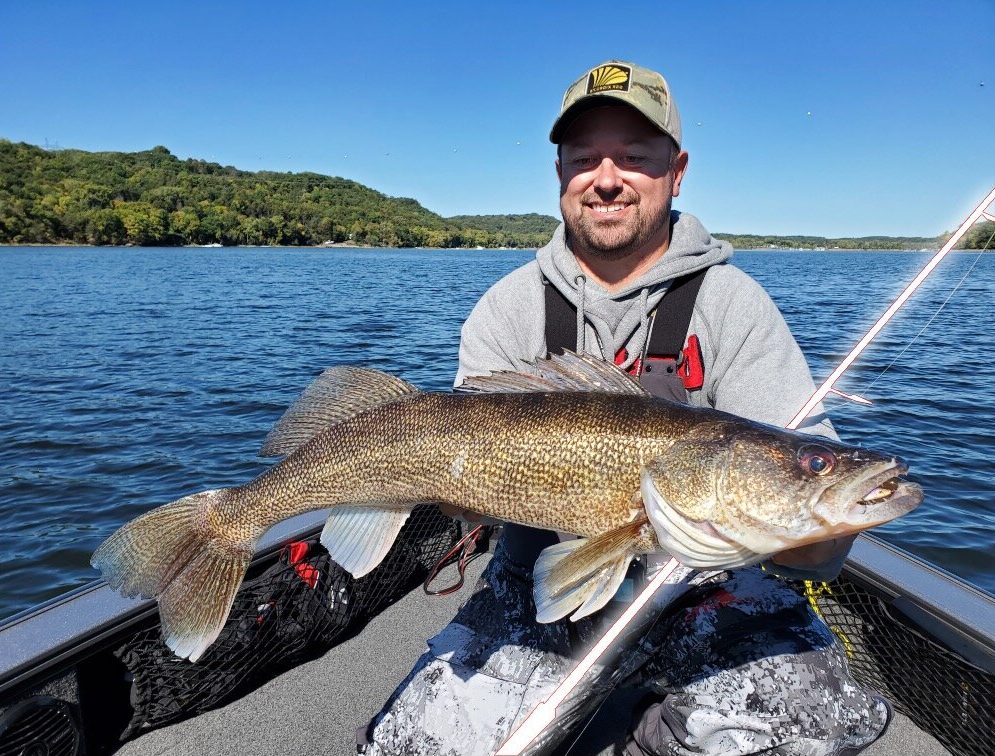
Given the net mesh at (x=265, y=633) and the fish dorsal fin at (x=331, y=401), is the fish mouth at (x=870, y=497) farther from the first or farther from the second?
the net mesh at (x=265, y=633)

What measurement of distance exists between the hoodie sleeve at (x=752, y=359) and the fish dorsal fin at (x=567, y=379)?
637mm

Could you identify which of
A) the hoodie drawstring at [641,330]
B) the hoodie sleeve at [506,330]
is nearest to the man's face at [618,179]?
the hoodie drawstring at [641,330]

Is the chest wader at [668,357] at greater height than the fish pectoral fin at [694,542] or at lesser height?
greater

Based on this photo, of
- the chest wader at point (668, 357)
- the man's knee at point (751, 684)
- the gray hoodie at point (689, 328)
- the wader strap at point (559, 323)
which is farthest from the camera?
the wader strap at point (559, 323)

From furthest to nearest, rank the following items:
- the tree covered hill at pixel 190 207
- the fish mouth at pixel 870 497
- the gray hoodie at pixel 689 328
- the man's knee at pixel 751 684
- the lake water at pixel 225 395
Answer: the tree covered hill at pixel 190 207, the lake water at pixel 225 395, the gray hoodie at pixel 689 328, the man's knee at pixel 751 684, the fish mouth at pixel 870 497

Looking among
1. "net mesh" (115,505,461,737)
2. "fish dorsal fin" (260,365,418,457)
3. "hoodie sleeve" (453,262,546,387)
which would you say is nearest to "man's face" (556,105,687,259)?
"hoodie sleeve" (453,262,546,387)

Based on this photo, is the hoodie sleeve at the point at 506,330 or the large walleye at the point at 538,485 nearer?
the large walleye at the point at 538,485

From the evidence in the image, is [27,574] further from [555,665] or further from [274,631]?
[555,665]

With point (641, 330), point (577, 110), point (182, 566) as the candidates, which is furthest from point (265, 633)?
point (577, 110)

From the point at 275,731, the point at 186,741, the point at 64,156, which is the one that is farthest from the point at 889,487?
the point at 64,156

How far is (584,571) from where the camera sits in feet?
7.56

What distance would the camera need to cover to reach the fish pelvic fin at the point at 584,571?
232 centimetres

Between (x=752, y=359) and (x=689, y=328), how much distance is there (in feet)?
1.10

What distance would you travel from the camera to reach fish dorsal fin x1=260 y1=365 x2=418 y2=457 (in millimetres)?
2889
